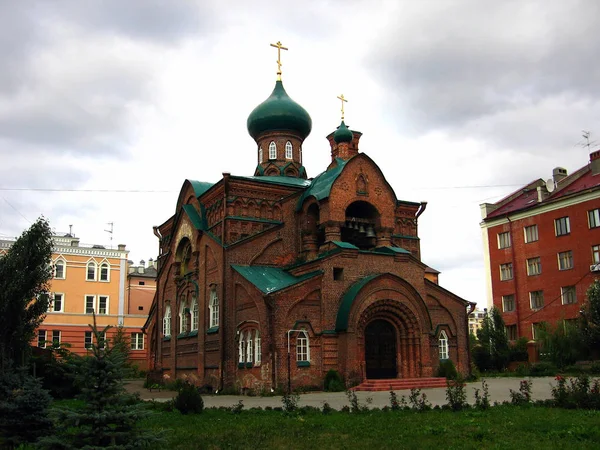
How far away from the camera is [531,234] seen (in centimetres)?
3744

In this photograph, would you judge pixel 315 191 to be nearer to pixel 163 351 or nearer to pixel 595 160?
pixel 163 351

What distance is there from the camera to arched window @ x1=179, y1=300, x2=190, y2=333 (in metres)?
28.1

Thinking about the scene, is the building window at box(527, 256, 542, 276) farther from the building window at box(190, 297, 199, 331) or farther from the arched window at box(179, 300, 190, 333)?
the arched window at box(179, 300, 190, 333)

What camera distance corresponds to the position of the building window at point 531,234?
1460 inches

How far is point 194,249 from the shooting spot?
2753cm

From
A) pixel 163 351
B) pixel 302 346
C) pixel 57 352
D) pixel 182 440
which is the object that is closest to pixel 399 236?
pixel 302 346

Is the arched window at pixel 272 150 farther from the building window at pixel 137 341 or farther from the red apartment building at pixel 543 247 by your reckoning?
the building window at pixel 137 341

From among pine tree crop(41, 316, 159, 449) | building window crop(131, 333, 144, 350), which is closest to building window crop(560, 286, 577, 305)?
building window crop(131, 333, 144, 350)

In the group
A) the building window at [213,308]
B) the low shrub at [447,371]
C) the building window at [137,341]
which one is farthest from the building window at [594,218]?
the building window at [137,341]

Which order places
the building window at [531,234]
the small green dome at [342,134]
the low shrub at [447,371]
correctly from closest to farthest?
the low shrub at [447,371] < the small green dome at [342,134] < the building window at [531,234]

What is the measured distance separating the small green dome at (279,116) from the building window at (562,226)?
608 inches

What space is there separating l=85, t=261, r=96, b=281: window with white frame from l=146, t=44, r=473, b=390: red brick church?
1647cm

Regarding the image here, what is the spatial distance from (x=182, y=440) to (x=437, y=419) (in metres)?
4.77

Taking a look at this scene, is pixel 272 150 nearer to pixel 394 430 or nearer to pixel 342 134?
pixel 342 134
